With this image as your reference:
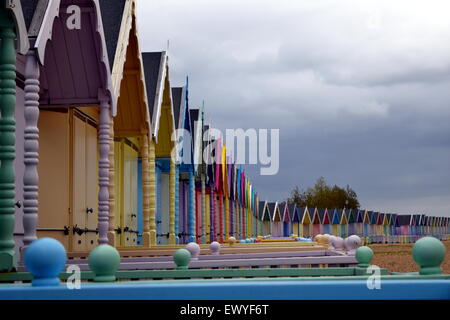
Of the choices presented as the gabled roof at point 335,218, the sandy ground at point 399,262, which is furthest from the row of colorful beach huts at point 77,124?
the gabled roof at point 335,218

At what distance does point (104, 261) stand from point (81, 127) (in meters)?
10.1

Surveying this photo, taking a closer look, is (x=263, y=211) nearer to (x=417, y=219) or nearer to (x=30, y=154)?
(x=417, y=219)

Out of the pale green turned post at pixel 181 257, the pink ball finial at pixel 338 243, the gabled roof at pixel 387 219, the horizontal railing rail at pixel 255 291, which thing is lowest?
the gabled roof at pixel 387 219

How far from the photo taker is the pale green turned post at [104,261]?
8.15ft

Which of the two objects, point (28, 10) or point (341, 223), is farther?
point (341, 223)

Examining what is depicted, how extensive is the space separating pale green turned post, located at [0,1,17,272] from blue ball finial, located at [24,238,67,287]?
3.33 metres

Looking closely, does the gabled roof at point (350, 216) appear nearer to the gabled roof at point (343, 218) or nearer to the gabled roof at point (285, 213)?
the gabled roof at point (343, 218)

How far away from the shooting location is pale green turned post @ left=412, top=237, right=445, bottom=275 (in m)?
2.53

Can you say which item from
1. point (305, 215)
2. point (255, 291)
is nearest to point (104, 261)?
point (255, 291)

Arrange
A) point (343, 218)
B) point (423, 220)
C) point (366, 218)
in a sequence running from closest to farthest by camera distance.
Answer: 1. point (343, 218)
2. point (366, 218)
3. point (423, 220)

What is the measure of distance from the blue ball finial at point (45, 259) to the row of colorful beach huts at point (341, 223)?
54946mm

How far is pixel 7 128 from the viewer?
587cm

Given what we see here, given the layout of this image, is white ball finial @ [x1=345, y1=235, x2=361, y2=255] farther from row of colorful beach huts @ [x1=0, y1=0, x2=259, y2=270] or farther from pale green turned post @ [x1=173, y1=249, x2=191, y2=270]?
row of colorful beach huts @ [x1=0, y1=0, x2=259, y2=270]

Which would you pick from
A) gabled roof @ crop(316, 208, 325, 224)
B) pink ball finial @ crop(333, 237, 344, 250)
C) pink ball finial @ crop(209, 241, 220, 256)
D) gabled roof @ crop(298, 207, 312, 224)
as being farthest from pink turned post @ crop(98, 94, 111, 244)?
gabled roof @ crop(316, 208, 325, 224)
